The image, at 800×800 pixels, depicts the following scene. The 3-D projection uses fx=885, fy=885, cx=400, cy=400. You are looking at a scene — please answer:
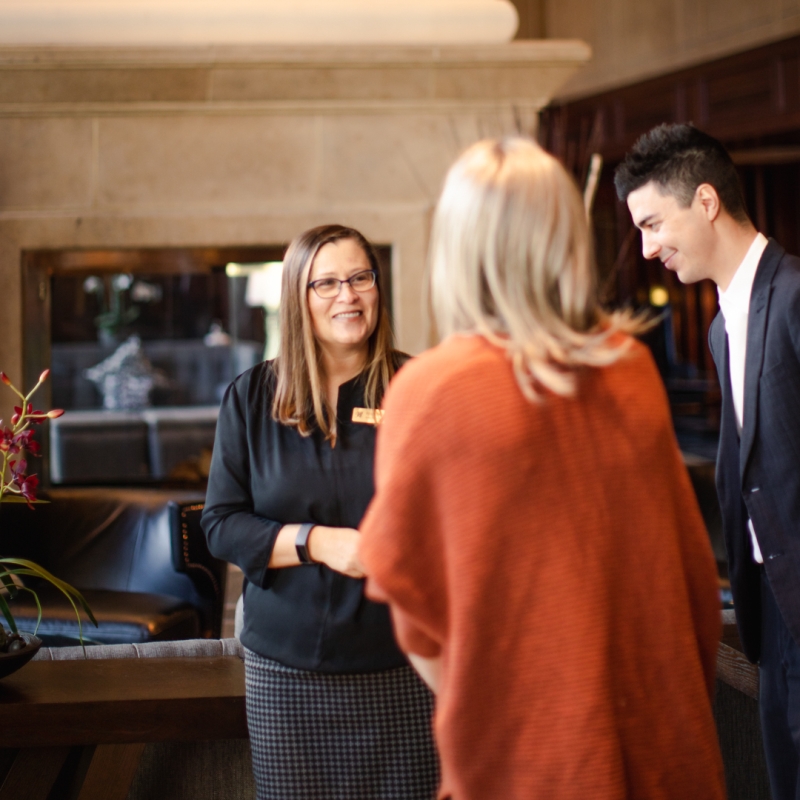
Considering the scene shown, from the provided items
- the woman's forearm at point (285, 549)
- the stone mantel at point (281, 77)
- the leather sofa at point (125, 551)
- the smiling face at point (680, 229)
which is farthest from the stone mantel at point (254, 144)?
the woman's forearm at point (285, 549)

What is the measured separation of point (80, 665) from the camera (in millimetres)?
2012

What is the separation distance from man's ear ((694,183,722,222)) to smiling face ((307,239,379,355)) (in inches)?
26.8

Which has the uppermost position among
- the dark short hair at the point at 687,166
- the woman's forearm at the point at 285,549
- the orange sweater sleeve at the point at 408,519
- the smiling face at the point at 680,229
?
the dark short hair at the point at 687,166

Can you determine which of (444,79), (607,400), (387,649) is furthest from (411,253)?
(607,400)

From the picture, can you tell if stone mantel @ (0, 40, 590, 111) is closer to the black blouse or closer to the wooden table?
the black blouse

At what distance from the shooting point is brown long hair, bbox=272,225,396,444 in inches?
62.3

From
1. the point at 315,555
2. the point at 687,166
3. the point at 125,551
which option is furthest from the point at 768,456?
the point at 125,551

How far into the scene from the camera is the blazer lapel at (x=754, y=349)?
163 cm

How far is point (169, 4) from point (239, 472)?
3.26 meters

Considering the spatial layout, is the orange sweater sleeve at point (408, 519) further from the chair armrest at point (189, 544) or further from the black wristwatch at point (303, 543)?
the chair armrest at point (189, 544)

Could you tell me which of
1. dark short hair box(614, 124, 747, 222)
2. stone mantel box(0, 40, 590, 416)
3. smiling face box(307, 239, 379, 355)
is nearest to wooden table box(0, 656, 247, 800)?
smiling face box(307, 239, 379, 355)

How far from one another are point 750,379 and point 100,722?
4.62 ft

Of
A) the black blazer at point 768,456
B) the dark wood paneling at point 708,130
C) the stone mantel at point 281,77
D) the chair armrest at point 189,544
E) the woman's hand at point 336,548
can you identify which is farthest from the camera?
the dark wood paneling at point 708,130

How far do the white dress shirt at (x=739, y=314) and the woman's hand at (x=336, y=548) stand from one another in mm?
806
